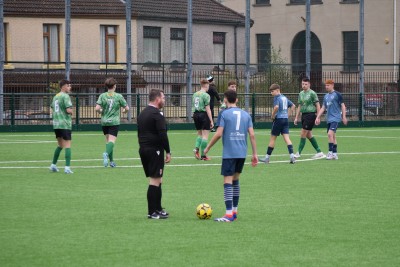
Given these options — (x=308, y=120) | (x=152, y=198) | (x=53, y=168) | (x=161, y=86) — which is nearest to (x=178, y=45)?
(x=161, y=86)

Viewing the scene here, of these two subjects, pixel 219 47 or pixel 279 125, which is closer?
pixel 279 125

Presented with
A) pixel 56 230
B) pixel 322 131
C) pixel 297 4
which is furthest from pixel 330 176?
pixel 297 4

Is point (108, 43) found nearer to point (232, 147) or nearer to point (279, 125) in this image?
point (279, 125)

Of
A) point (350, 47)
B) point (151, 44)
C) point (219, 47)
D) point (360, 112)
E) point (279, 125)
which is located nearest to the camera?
point (279, 125)

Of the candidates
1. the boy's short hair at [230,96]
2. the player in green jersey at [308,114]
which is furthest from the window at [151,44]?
the boy's short hair at [230,96]

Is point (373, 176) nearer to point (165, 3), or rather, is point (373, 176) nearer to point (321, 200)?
point (321, 200)

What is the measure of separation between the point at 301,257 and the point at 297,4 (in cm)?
5942

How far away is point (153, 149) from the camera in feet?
44.3

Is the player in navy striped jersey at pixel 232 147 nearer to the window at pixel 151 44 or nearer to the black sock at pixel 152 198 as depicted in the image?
the black sock at pixel 152 198

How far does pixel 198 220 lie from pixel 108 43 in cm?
3962

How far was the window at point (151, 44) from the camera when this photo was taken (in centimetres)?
5384

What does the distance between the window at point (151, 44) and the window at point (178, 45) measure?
0.87 metres

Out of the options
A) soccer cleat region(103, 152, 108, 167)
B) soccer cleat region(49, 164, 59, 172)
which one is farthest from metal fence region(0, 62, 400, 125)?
soccer cleat region(49, 164, 59, 172)

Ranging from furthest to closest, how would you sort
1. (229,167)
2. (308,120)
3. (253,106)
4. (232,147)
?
1. (253,106)
2. (308,120)
3. (232,147)
4. (229,167)
